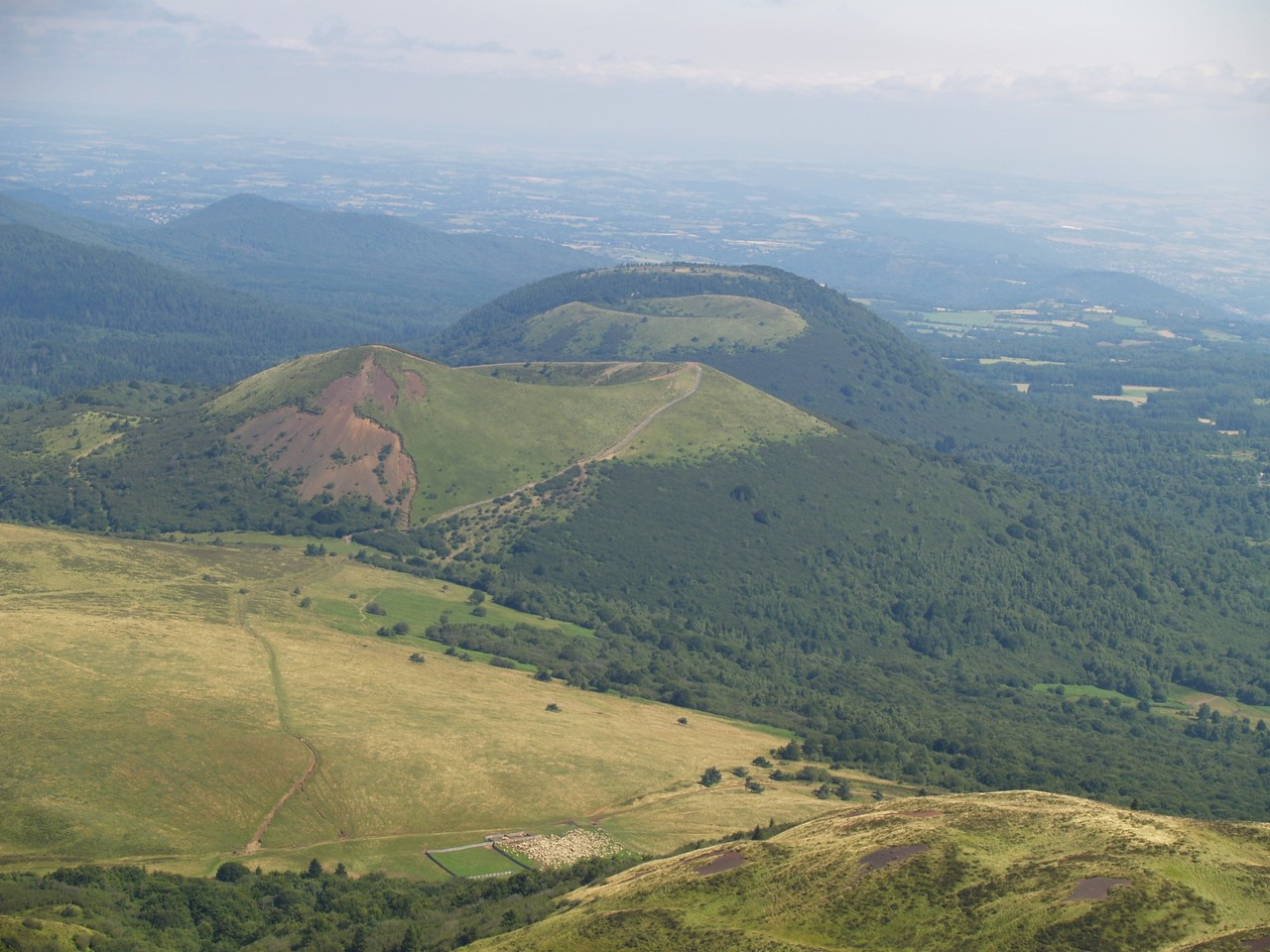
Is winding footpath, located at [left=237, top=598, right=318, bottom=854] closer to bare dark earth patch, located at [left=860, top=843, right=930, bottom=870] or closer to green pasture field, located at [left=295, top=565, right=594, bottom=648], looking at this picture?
green pasture field, located at [left=295, top=565, right=594, bottom=648]

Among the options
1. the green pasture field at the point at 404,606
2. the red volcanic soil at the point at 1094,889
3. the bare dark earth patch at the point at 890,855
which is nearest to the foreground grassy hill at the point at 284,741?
the green pasture field at the point at 404,606

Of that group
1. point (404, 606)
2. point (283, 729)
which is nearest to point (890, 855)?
point (283, 729)

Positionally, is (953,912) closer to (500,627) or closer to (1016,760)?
(1016,760)

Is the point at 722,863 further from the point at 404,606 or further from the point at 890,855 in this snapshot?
the point at 404,606

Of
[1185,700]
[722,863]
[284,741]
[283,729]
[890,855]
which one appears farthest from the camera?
[1185,700]

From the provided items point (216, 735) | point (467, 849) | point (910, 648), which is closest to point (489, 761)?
point (467, 849)

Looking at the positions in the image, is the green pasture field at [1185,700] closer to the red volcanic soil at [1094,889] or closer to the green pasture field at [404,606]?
the green pasture field at [404,606]
